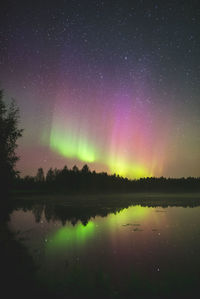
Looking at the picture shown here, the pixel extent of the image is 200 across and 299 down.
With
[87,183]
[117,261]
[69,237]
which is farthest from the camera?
[87,183]

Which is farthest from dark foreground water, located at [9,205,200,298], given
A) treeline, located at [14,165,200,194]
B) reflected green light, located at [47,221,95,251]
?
treeline, located at [14,165,200,194]

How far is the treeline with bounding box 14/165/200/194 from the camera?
10252 cm

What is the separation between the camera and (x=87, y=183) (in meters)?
111

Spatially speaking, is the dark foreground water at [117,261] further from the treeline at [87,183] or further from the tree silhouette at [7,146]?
the treeline at [87,183]

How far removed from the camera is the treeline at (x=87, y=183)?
10252 centimetres

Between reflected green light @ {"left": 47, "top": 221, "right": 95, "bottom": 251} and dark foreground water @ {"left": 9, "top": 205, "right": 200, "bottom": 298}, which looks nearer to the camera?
dark foreground water @ {"left": 9, "top": 205, "right": 200, "bottom": 298}

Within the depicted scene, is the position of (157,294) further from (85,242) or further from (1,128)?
(1,128)

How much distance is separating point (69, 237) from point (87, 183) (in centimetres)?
9805

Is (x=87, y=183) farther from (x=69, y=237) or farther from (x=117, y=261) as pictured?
(x=117, y=261)

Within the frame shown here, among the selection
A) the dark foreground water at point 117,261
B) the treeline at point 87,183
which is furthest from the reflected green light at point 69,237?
the treeline at point 87,183

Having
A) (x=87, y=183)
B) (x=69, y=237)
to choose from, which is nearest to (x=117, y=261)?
(x=69, y=237)

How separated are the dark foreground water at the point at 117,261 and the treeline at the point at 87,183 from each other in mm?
73814

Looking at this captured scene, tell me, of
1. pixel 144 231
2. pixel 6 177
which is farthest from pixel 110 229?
pixel 6 177

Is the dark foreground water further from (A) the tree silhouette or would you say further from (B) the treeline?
(B) the treeline
